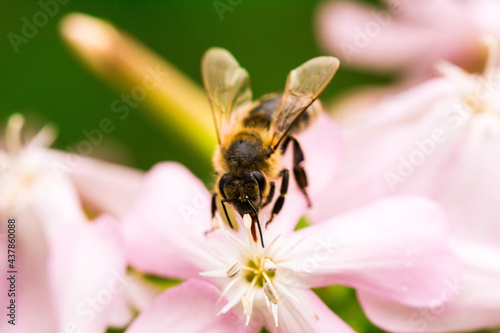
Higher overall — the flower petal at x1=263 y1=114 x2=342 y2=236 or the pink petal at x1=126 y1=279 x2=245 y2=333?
the flower petal at x1=263 y1=114 x2=342 y2=236

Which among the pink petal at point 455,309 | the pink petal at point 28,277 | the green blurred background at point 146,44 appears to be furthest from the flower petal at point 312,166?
the green blurred background at point 146,44

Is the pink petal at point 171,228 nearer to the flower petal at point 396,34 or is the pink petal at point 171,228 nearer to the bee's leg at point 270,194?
the bee's leg at point 270,194

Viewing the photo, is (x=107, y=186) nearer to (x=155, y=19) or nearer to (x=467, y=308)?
(x=467, y=308)

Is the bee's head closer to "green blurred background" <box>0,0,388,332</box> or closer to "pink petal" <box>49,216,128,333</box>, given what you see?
"pink petal" <box>49,216,128,333</box>

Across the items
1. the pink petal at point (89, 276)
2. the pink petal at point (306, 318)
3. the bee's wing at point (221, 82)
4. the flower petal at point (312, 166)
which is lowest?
the pink petal at point (89, 276)

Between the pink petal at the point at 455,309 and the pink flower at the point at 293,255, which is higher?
the pink flower at the point at 293,255

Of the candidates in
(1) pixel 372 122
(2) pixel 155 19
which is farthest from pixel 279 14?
(1) pixel 372 122

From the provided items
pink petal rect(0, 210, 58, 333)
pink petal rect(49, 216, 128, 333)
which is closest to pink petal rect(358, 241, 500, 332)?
pink petal rect(49, 216, 128, 333)
